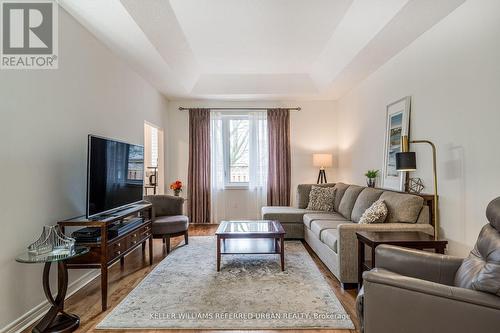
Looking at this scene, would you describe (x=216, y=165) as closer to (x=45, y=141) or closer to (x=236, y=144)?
(x=236, y=144)

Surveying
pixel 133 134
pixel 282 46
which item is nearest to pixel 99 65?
pixel 133 134

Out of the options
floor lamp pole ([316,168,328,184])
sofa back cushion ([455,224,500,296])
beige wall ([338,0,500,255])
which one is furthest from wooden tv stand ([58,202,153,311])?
floor lamp pole ([316,168,328,184])

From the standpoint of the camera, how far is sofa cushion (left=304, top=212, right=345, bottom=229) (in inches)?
160

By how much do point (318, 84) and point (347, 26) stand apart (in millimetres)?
1975

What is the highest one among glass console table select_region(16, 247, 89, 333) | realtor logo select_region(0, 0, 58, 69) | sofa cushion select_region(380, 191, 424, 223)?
realtor logo select_region(0, 0, 58, 69)

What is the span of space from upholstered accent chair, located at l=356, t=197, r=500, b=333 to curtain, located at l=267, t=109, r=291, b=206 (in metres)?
4.17

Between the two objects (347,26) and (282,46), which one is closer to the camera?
(347,26)

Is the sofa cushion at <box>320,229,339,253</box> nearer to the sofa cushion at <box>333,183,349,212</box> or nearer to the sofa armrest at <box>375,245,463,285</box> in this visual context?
the sofa armrest at <box>375,245,463,285</box>

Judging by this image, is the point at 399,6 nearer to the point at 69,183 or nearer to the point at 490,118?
the point at 490,118

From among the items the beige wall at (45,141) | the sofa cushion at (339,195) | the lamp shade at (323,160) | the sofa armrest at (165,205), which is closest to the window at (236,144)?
the lamp shade at (323,160)

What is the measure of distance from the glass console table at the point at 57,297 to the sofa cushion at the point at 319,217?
116 inches

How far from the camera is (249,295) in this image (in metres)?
2.63

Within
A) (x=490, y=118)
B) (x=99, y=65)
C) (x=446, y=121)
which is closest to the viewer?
(x=490, y=118)

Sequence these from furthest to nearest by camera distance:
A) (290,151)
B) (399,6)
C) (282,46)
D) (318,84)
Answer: (290,151) < (318,84) < (282,46) < (399,6)
